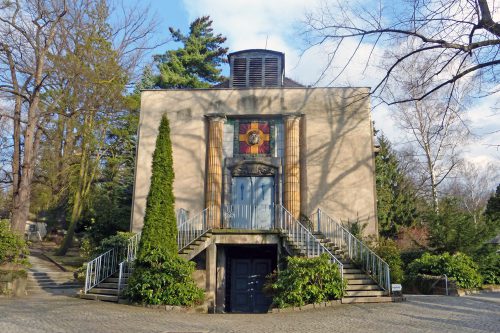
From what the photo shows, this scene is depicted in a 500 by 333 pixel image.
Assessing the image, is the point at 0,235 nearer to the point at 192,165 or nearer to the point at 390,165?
the point at 192,165

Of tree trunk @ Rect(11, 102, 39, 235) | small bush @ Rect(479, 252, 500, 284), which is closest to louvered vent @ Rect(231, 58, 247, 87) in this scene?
tree trunk @ Rect(11, 102, 39, 235)

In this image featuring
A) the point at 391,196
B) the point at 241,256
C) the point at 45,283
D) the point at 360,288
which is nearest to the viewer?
the point at 360,288

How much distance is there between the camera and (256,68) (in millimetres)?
20547

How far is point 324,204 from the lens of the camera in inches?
Answer: 677

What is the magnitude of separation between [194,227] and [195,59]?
73.2 ft

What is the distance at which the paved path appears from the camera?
8.18 metres

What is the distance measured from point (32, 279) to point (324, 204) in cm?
1171

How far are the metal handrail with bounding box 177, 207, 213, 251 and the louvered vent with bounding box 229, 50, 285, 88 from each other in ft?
21.3

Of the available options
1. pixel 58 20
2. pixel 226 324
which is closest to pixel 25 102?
pixel 58 20

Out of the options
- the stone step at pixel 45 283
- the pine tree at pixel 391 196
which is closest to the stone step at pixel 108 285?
the stone step at pixel 45 283

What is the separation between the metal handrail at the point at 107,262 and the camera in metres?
13.4

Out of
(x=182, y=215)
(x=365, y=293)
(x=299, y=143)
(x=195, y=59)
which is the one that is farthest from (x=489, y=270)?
→ (x=195, y=59)

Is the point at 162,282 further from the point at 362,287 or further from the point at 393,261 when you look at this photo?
the point at 393,261

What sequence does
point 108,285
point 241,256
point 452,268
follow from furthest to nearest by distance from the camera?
point 241,256, point 452,268, point 108,285
